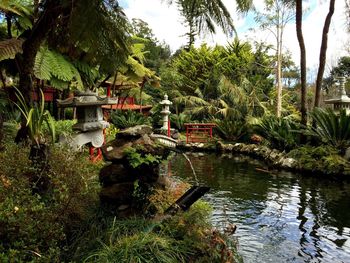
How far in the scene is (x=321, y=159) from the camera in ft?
30.8

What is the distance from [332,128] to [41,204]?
872 cm

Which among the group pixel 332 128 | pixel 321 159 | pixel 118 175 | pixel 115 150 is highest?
pixel 332 128

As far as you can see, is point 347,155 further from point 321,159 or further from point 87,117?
point 87,117

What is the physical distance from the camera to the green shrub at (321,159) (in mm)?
8758

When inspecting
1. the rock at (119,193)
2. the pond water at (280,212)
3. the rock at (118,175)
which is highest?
the rock at (118,175)

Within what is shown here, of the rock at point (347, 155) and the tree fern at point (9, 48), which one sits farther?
the rock at point (347, 155)

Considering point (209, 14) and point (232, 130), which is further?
point (232, 130)

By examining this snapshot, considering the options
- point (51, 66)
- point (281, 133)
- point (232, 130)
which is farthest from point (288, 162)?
point (51, 66)

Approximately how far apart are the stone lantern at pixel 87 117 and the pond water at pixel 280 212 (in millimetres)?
2356

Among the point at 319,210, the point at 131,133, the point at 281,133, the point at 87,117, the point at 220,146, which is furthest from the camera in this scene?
the point at 220,146

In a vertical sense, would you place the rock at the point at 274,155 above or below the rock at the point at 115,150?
below

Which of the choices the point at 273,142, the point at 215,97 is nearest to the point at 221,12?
the point at 273,142

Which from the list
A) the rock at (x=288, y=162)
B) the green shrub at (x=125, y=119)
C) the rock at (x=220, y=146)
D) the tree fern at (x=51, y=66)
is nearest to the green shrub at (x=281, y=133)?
the rock at (x=288, y=162)

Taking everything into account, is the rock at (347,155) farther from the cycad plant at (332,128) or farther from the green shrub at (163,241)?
the green shrub at (163,241)
